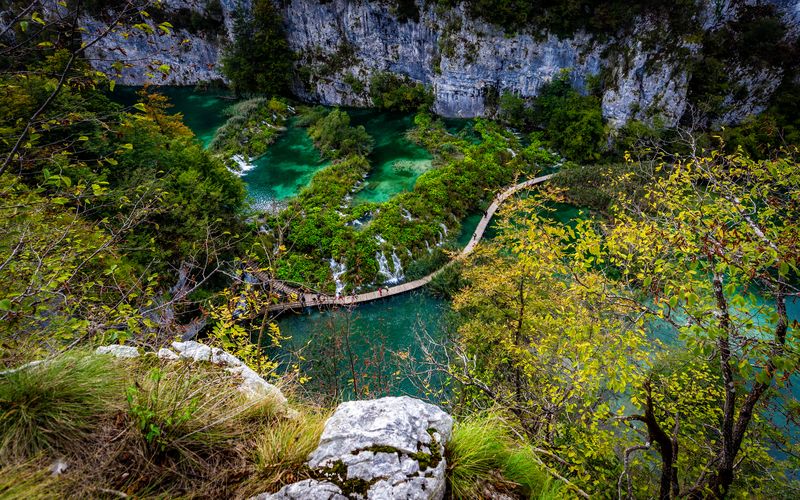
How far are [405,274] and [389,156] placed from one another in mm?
11855

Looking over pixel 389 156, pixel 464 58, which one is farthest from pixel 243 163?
pixel 464 58

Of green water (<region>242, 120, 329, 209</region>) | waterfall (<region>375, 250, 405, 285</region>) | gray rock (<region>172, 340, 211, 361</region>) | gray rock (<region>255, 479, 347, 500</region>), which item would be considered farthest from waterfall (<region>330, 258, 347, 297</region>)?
gray rock (<region>255, 479, 347, 500</region>)

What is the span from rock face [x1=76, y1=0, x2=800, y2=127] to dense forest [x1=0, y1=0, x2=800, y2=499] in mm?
670

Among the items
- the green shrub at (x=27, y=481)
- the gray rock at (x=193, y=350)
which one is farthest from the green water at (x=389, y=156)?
the green shrub at (x=27, y=481)

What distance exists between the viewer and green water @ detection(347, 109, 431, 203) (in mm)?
21922

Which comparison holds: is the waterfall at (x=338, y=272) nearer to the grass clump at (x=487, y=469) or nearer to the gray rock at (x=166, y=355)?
the gray rock at (x=166, y=355)

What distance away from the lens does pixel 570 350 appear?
5.11 metres

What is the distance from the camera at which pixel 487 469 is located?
2875 mm

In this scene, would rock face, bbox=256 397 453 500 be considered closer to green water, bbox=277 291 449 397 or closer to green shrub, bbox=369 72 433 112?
green water, bbox=277 291 449 397

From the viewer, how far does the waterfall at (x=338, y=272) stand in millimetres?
16048

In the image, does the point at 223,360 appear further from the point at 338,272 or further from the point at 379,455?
the point at 338,272

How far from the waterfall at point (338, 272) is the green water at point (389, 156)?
17.1ft

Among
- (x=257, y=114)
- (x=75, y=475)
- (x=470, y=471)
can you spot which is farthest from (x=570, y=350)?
(x=257, y=114)

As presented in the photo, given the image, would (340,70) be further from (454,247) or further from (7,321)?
(7,321)
